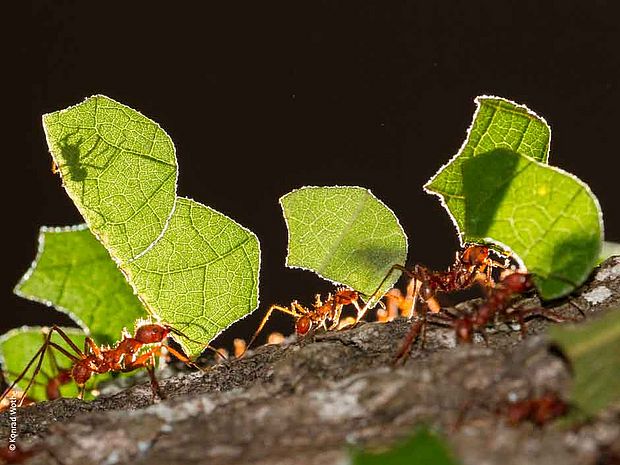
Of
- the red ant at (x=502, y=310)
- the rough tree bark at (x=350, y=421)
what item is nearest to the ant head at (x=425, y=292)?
the red ant at (x=502, y=310)

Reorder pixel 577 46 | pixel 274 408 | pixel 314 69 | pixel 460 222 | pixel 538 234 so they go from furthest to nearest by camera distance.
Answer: pixel 577 46, pixel 314 69, pixel 460 222, pixel 538 234, pixel 274 408

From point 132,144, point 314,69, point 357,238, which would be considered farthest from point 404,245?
point 314,69

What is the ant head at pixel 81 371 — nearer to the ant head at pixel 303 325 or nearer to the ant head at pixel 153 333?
the ant head at pixel 153 333

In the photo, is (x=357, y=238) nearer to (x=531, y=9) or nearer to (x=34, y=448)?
(x=34, y=448)

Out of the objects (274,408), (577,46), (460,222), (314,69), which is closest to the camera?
(274,408)

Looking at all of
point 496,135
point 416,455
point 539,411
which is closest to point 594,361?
point 539,411

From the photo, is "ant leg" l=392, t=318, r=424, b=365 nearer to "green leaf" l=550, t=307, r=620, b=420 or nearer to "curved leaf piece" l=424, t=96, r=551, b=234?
"curved leaf piece" l=424, t=96, r=551, b=234
